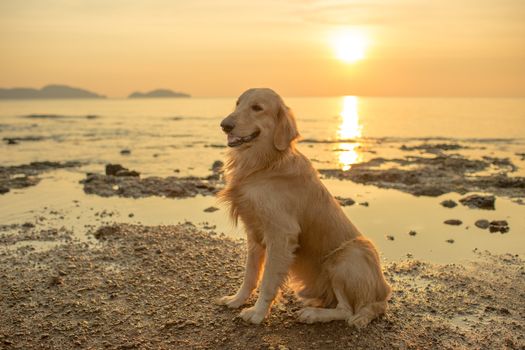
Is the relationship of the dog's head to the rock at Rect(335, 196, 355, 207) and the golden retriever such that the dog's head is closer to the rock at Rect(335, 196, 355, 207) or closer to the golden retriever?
the golden retriever

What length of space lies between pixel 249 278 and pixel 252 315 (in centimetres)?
51

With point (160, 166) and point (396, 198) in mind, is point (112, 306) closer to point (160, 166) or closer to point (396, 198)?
point (396, 198)

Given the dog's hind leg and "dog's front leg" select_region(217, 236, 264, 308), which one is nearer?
the dog's hind leg

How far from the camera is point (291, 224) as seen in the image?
15.2ft

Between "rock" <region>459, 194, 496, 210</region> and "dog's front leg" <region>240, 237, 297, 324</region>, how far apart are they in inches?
261

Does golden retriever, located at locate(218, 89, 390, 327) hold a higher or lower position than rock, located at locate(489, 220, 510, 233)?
higher

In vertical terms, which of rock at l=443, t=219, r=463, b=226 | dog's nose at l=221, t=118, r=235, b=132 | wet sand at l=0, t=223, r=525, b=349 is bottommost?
wet sand at l=0, t=223, r=525, b=349

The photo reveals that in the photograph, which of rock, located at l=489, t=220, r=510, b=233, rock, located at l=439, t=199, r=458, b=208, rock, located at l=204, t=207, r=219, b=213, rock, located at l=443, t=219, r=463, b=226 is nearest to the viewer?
rock, located at l=489, t=220, r=510, b=233

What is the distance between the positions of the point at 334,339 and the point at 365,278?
2.09 feet

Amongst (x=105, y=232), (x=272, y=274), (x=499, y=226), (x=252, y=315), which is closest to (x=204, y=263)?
(x=252, y=315)

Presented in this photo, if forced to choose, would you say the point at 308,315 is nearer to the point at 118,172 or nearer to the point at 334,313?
the point at 334,313

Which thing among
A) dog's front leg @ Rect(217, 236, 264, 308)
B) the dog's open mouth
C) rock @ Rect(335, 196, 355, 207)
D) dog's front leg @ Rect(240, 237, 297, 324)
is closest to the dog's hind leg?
dog's front leg @ Rect(240, 237, 297, 324)

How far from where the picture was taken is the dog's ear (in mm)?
4804

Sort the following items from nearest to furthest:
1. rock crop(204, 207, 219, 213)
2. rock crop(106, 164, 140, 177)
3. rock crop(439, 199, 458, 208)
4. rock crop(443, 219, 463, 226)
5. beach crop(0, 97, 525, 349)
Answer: beach crop(0, 97, 525, 349)
rock crop(443, 219, 463, 226)
rock crop(204, 207, 219, 213)
rock crop(439, 199, 458, 208)
rock crop(106, 164, 140, 177)
